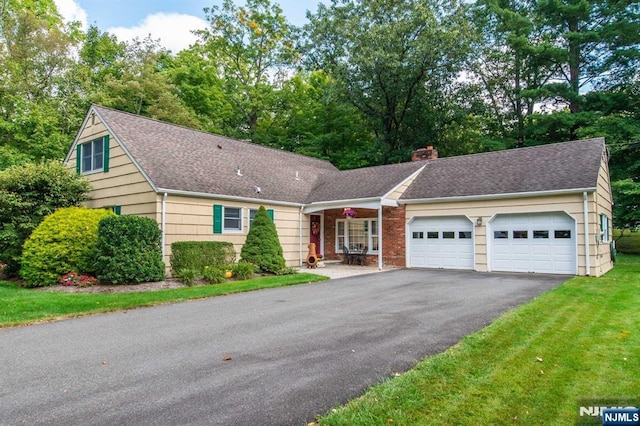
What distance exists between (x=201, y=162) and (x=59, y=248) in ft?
18.6

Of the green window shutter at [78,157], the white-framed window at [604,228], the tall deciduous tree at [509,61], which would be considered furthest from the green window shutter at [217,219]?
the tall deciduous tree at [509,61]

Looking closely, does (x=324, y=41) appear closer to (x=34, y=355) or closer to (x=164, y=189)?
(x=164, y=189)

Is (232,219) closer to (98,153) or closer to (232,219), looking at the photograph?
(232,219)

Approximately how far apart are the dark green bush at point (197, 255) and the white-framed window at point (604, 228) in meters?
Answer: 13.1

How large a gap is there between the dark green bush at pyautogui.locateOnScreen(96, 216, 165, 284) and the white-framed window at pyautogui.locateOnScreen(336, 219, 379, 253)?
9.49m

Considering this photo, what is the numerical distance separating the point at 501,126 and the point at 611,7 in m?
8.81

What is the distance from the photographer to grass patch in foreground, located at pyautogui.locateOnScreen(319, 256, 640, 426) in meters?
3.02

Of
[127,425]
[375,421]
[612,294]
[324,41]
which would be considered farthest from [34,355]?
[324,41]

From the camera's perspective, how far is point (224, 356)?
4652mm

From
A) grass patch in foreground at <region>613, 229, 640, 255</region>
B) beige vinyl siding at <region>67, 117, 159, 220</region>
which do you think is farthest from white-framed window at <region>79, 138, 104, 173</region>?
grass patch in foreground at <region>613, 229, 640, 255</region>

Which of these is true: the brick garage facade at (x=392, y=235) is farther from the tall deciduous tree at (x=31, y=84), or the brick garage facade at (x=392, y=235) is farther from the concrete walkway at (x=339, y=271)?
the tall deciduous tree at (x=31, y=84)

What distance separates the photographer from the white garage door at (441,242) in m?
14.5

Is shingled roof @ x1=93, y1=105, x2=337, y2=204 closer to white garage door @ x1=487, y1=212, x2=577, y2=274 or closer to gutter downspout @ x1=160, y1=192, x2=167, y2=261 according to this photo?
gutter downspout @ x1=160, y1=192, x2=167, y2=261

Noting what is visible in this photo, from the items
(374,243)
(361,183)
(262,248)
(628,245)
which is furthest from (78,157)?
(628,245)
